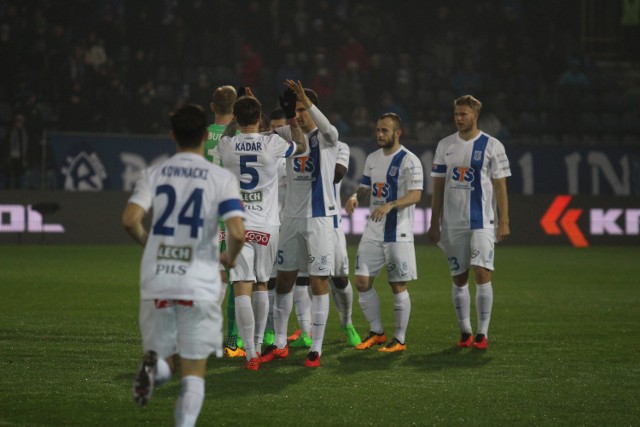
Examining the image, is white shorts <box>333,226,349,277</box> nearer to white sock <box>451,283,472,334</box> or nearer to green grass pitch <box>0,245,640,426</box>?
green grass pitch <box>0,245,640,426</box>

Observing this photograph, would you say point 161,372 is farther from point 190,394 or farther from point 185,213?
point 185,213

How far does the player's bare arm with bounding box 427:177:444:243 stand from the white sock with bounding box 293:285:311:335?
134 cm

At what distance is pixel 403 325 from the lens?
9.89 meters

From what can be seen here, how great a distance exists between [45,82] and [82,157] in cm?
352

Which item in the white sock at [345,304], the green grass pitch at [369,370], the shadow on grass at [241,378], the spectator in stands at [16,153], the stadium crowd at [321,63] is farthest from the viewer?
the stadium crowd at [321,63]

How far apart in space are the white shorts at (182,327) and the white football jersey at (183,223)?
0.07m

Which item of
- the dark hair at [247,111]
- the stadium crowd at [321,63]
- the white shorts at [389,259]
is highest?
the stadium crowd at [321,63]

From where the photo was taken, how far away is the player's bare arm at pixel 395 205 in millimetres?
9633

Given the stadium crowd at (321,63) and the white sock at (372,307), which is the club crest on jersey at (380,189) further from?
the stadium crowd at (321,63)

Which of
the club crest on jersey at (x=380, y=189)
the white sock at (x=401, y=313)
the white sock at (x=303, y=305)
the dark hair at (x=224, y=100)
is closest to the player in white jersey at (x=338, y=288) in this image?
the white sock at (x=303, y=305)

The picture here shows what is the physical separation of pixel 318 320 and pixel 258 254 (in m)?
0.75

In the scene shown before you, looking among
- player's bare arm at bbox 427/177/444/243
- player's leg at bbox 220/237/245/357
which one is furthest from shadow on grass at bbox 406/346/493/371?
player's leg at bbox 220/237/245/357

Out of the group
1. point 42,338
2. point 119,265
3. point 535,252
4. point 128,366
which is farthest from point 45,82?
point 128,366

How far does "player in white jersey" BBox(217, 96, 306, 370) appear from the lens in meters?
8.63
